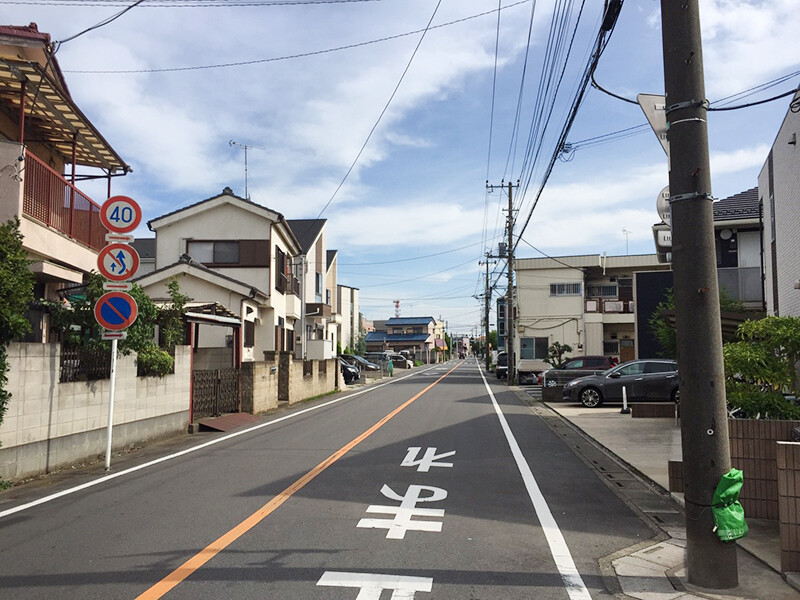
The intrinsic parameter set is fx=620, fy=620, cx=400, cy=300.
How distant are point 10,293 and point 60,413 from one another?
221cm

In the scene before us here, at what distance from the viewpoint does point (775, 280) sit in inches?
630

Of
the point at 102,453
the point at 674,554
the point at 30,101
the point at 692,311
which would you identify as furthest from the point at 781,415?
the point at 30,101

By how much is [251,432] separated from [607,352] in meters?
35.6

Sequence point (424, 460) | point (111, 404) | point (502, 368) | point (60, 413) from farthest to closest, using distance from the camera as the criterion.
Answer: point (502, 368) → point (424, 460) → point (111, 404) → point (60, 413)

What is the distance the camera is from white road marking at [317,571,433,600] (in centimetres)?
434

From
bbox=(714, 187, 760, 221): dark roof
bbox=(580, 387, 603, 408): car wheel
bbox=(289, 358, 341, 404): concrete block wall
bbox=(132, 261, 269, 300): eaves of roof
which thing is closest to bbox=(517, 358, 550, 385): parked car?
bbox=(289, 358, 341, 404): concrete block wall

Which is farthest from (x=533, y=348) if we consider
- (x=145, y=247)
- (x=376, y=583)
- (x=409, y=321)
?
(x=409, y=321)

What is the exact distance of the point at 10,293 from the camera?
288 inches

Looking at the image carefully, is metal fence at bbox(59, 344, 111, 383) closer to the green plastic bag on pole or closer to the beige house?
the green plastic bag on pole

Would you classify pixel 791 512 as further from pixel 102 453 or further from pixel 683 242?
pixel 102 453

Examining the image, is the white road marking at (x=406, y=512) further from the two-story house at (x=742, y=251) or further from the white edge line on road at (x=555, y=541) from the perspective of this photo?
the two-story house at (x=742, y=251)

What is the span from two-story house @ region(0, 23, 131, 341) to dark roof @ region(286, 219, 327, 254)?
2391 cm

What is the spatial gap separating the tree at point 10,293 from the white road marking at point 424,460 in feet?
17.6

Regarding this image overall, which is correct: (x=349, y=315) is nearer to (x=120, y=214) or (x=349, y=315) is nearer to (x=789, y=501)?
(x=120, y=214)
